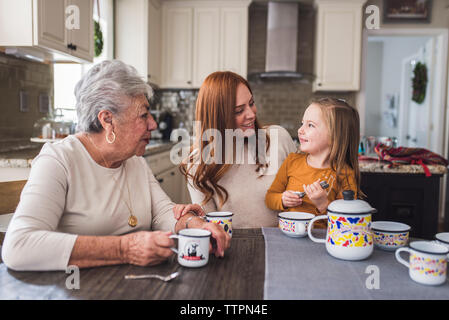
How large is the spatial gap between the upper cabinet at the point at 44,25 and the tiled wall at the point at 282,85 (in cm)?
274

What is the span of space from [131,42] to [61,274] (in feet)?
13.3

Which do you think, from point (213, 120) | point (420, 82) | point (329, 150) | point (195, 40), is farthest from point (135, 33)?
point (420, 82)

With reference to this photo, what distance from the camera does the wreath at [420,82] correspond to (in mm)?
5535

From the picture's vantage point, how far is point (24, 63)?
3.13 metres

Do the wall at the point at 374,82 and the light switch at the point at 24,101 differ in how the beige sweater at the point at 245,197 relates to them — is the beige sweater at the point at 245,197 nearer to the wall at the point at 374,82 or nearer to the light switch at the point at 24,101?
the light switch at the point at 24,101

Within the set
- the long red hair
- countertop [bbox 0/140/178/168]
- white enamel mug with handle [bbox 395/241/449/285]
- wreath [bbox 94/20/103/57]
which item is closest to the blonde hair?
the long red hair

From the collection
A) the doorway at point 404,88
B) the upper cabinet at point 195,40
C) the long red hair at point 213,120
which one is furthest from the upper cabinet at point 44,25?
the doorway at point 404,88

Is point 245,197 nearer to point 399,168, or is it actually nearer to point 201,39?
point 399,168

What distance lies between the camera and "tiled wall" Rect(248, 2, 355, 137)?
17.5 ft

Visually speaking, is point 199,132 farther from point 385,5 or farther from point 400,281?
point 385,5

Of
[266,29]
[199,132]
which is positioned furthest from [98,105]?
[266,29]

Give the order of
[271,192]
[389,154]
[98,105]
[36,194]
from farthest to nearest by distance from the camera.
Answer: [389,154], [271,192], [98,105], [36,194]
